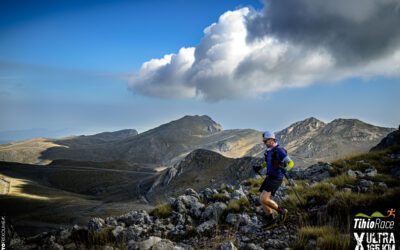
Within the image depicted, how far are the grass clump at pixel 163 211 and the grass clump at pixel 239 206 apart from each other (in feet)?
8.99

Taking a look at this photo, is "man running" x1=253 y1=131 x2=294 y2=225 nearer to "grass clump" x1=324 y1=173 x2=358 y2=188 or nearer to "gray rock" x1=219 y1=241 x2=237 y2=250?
"gray rock" x1=219 y1=241 x2=237 y2=250

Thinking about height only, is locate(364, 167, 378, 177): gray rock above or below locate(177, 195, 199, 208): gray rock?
above

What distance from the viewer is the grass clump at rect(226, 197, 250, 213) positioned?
11911 millimetres

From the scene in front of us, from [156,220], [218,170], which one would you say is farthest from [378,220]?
[218,170]

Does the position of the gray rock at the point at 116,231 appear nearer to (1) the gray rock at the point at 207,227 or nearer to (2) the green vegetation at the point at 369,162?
(1) the gray rock at the point at 207,227

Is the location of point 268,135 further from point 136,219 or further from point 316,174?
point 316,174

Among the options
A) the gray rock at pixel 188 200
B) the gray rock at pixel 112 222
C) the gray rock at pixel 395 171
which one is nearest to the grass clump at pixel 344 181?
the gray rock at pixel 395 171

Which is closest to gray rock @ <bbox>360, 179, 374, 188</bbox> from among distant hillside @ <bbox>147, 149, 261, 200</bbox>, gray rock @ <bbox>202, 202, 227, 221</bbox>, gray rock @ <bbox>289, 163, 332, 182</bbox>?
gray rock @ <bbox>289, 163, 332, 182</bbox>

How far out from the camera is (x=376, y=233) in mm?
6867

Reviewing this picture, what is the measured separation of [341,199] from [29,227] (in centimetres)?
5437

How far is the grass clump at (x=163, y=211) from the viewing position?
510 inches

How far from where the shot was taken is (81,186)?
11875 cm

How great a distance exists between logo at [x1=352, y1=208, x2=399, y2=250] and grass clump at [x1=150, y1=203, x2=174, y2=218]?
788 cm

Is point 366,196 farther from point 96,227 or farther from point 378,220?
point 96,227
